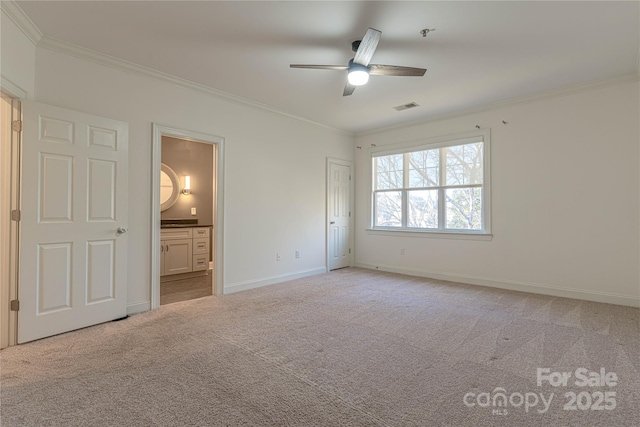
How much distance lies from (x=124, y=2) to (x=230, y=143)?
2.12m

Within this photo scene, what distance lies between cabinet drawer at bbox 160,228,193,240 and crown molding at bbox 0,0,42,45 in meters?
2.93

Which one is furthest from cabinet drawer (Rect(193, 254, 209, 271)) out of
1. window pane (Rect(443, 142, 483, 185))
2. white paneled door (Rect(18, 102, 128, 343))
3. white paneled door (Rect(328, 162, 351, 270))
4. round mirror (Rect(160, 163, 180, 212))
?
window pane (Rect(443, 142, 483, 185))

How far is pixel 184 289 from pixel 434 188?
4.47 m

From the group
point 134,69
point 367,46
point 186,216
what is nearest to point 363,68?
A: point 367,46

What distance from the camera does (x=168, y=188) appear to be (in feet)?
19.3

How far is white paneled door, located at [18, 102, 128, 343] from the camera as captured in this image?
2738 mm

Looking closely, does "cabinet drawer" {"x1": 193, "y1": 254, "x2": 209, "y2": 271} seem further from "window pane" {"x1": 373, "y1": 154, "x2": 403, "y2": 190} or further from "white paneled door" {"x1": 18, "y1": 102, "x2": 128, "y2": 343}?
"window pane" {"x1": 373, "y1": 154, "x2": 403, "y2": 190}

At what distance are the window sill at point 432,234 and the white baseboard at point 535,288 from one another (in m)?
0.64

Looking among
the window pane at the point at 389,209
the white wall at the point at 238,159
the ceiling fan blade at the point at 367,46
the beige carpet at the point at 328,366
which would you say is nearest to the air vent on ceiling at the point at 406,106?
the white wall at the point at 238,159

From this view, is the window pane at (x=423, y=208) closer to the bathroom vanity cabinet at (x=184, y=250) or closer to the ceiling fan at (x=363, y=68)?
the ceiling fan at (x=363, y=68)

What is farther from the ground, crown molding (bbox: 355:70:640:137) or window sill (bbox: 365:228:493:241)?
crown molding (bbox: 355:70:640:137)

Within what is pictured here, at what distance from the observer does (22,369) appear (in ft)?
7.38

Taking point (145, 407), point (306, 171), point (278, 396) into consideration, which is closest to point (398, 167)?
point (306, 171)

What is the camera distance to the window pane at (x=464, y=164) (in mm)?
5059
